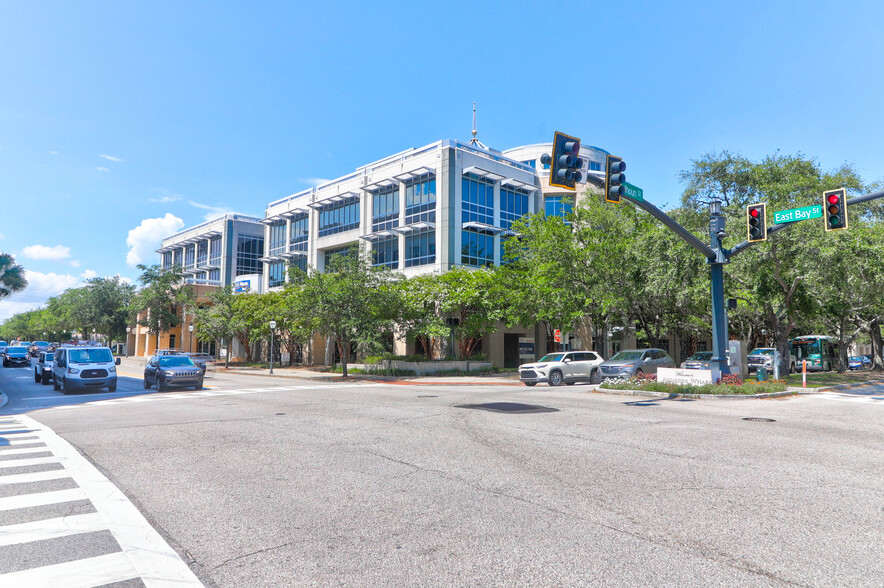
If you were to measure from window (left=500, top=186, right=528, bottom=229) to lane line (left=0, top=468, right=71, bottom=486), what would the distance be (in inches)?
1526

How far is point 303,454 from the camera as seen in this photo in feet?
28.3

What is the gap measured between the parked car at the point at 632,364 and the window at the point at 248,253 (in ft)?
194

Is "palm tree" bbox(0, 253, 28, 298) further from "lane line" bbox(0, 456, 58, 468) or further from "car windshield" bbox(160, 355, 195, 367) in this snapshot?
"lane line" bbox(0, 456, 58, 468)

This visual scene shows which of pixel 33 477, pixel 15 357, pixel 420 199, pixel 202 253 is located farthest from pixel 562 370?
pixel 202 253

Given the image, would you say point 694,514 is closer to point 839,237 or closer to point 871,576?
point 871,576

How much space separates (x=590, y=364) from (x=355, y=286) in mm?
12621

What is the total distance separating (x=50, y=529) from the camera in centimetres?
519

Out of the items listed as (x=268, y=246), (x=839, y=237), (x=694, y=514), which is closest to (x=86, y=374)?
(x=694, y=514)

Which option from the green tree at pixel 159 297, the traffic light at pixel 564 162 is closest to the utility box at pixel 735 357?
the traffic light at pixel 564 162

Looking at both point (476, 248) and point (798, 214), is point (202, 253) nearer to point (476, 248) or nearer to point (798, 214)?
point (476, 248)

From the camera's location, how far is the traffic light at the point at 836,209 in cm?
1407

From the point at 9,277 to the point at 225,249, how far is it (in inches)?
1268

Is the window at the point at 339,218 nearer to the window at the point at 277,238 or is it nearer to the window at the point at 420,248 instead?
the window at the point at 420,248

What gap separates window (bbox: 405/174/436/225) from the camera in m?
41.5
